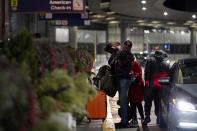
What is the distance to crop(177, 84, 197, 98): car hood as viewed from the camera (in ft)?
25.0

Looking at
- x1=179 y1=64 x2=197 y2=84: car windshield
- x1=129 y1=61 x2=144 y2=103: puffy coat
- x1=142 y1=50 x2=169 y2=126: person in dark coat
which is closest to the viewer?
x1=179 y1=64 x2=197 y2=84: car windshield

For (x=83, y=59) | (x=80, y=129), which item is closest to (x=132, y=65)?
(x=83, y=59)

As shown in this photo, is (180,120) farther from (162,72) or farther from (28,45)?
(28,45)

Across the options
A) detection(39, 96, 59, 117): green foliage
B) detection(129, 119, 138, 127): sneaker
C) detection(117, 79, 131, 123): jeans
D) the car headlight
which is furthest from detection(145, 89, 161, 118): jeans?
detection(39, 96, 59, 117): green foliage

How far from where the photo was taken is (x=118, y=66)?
32.2ft

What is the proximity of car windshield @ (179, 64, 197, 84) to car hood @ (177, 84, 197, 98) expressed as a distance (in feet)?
0.85

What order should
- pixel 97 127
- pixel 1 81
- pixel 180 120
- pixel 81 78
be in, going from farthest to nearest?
pixel 97 127
pixel 180 120
pixel 81 78
pixel 1 81

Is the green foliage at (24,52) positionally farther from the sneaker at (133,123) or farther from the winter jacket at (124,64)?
the sneaker at (133,123)

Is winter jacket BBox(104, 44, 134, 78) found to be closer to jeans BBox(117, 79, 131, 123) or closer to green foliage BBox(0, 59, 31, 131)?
jeans BBox(117, 79, 131, 123)

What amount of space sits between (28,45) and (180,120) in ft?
13.5

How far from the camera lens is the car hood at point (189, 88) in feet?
25.0

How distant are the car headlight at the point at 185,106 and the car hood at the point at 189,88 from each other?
0.61 ft

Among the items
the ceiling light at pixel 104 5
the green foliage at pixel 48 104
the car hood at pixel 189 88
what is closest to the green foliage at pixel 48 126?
the green foliage at pixel 48 104

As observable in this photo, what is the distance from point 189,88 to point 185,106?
0.56 meters
